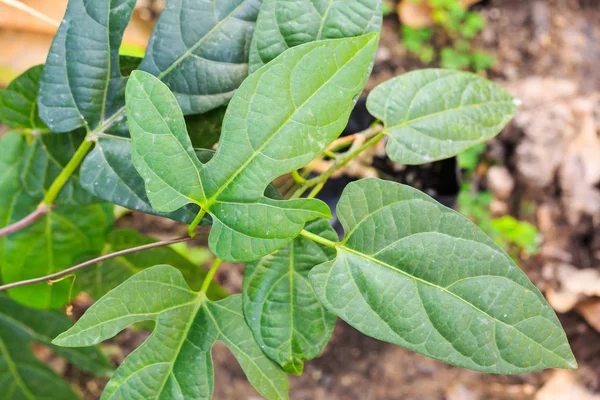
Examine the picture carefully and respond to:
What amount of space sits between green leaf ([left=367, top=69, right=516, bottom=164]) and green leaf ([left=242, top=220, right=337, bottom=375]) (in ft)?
0.77

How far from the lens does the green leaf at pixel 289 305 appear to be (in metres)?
0.67

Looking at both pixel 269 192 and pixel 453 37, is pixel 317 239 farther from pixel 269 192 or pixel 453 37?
pixel 453 37

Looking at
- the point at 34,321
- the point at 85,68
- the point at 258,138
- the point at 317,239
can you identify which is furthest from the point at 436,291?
the point at 34,321

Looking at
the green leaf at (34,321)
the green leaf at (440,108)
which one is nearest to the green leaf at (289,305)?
the green leaf at (440,108)

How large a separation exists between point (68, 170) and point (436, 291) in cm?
60

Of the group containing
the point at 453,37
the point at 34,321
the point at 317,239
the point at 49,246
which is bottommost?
the point at 34,321

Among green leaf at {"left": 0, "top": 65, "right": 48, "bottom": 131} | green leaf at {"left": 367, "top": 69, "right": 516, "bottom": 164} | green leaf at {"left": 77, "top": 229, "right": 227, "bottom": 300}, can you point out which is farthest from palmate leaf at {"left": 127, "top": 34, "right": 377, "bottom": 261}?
green leaf at {"left": 77, "top": 229, "right": 227, "bottom": 300}

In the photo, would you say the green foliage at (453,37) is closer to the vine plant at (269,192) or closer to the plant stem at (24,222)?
the vine plant at (269,192)

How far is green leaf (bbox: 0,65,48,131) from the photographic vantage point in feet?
2.67

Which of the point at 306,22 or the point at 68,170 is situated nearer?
the point at 306,22

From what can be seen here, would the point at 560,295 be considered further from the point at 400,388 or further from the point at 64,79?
the point at 64,79

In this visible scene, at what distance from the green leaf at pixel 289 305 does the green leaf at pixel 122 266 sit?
38 cm

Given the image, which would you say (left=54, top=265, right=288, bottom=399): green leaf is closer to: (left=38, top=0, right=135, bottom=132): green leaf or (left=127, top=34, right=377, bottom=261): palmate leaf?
(left=127, top=34, right=377, bottom=261): palmate leaf

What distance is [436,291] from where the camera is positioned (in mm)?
596
